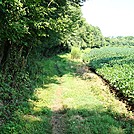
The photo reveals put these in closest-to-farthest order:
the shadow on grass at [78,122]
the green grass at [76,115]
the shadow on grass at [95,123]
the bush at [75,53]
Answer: the shadow on grass at [78,122], the green grass at [76,115], the shadow on grass at [95,123], the bush at [75,53]

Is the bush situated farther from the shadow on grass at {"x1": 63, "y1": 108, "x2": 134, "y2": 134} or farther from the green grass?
the shadow on grass at {"x1": 63, "y1": 108, "x2": 134, "y2": 134}

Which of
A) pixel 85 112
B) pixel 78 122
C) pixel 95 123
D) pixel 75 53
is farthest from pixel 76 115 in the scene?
pixel 75 53

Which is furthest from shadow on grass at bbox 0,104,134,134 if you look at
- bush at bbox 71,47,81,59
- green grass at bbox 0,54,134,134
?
bush at bbox 71,47,81,59

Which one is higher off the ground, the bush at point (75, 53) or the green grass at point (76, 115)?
the bush at point (75, 53)

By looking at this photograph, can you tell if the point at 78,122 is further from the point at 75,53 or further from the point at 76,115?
the point at 75,53

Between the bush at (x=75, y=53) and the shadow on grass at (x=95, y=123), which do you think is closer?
the shadow on grass at (x=95, y=123)

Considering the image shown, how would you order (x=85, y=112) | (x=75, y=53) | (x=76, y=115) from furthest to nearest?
(x=75, y=53), (x=85, y=112), (x=76, y=115)

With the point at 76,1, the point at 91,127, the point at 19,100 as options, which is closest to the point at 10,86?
the point at 19,100

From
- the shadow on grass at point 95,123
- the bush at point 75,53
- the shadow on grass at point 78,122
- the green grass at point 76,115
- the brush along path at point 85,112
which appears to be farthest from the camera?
the bush at point 75,53

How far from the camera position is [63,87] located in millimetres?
17750

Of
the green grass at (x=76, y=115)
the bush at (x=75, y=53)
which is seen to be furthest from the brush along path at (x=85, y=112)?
the bush at (x=75, y=53)

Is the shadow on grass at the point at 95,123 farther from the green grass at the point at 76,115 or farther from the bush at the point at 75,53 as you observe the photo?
the bush at the point at 75,53

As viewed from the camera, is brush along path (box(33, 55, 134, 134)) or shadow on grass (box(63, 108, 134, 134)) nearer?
shadow on grass (box(63, 108, 134, 134))

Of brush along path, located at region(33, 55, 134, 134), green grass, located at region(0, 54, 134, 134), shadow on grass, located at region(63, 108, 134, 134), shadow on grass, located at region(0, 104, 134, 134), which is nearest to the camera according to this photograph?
shadow on grass, located at region(0, 104, 134, 134)
